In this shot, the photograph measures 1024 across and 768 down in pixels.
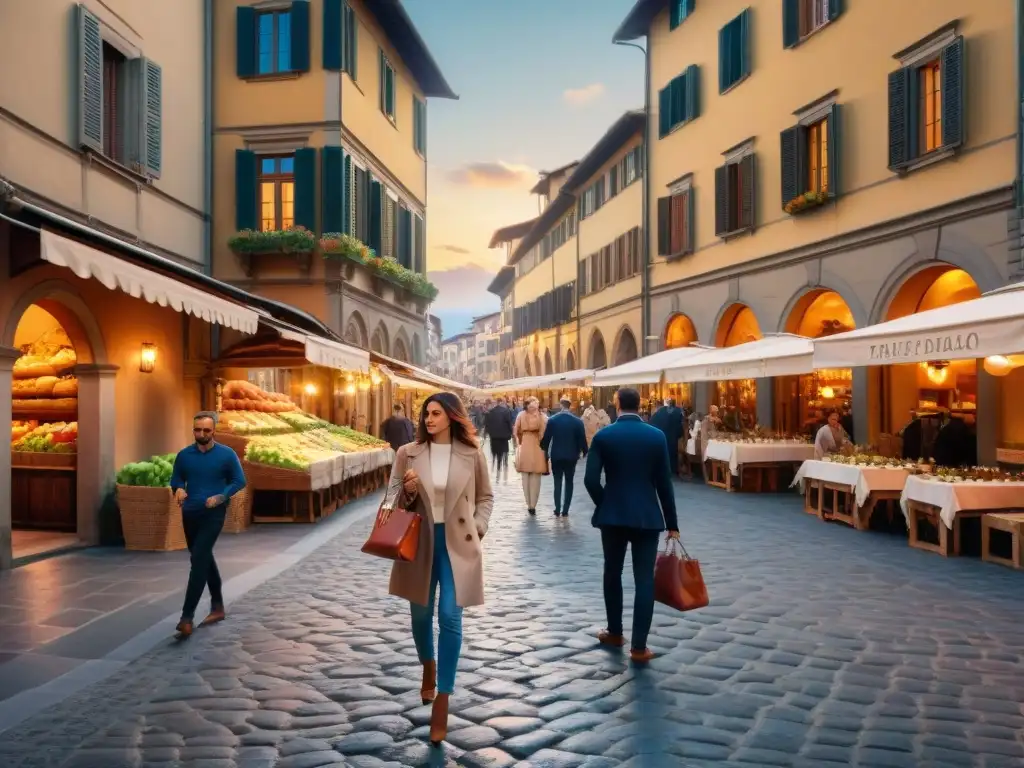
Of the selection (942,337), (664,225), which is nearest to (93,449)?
(942,337)

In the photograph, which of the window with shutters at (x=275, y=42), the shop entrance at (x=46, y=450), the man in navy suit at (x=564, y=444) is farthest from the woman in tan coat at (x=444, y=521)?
the window with shutters at (x=275, y=42)

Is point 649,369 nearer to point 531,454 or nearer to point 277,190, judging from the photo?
point 531,454

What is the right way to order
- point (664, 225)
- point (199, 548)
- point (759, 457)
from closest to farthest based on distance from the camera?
point (199, 548) < point (759, 457) < point (664, 225)

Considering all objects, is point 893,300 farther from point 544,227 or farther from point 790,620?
point 544,227

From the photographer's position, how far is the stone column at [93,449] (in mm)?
10109

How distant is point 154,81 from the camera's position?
43.6ft

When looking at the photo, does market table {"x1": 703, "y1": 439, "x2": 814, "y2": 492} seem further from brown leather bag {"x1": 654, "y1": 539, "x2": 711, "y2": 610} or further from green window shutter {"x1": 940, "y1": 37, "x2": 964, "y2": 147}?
brown leather bag {"x1": 654, "y1": 539, "x2": 711, "y2": 610}

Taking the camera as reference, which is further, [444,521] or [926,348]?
[926,348]

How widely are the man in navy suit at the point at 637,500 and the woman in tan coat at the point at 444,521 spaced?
1.31 m

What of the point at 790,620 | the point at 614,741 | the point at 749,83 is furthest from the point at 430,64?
the point at 614,741

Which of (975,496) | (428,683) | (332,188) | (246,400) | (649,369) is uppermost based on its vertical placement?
(332,188)

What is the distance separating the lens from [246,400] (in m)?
14.2

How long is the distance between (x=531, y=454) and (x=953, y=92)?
837 cm

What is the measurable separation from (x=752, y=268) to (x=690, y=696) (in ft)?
53.2
